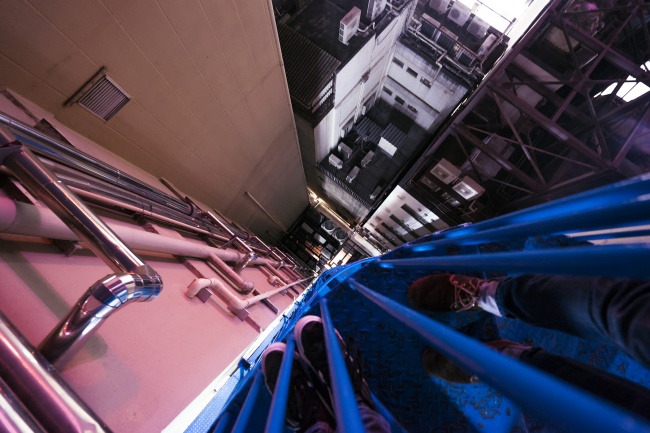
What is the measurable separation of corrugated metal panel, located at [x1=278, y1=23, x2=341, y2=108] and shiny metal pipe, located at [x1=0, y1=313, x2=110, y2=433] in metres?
5.45

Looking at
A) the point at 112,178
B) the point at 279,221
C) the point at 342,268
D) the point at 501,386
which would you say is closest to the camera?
the point at 501,386

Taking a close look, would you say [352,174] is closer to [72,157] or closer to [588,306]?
[72,157]

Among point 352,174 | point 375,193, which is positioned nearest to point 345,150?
point 352,174

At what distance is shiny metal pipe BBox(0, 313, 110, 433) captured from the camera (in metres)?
0.45

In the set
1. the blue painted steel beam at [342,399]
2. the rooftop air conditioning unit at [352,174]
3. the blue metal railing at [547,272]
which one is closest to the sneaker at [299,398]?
the blue metal railing at [547,272]

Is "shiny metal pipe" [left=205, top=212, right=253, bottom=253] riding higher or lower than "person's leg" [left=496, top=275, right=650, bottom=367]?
lower

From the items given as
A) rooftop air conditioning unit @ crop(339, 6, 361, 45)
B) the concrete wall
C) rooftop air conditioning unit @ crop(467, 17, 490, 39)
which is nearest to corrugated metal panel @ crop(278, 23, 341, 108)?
rooftop air conditioning unit @ crop(339, 6, 361, 45)

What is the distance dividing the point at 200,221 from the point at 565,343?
3011 millimetres

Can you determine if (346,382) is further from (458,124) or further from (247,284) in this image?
(458,124)

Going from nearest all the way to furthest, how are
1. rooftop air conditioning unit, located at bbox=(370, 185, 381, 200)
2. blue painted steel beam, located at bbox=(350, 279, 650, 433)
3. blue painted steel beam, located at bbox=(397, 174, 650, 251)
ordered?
blue painted steel beam, located at bbox=(350, 279, 650, 433), blue painted steel beam, located at bbox=(397, 174, 650, 251), rooftop air conditioning unit, located at bbox=(370, 185, 381, 200)

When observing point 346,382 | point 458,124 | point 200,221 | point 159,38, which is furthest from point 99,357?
point 458,124

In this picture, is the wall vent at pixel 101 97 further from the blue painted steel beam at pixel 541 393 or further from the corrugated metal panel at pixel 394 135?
the corrugated metal panel at pixel 394 135

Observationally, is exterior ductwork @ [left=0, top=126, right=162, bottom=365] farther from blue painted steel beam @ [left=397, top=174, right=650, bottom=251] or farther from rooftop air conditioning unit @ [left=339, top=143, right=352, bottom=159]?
rooftop air conditioning unit @ [left=339, top=143, right=352, bottom=159]

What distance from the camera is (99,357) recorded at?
870 millimetres
